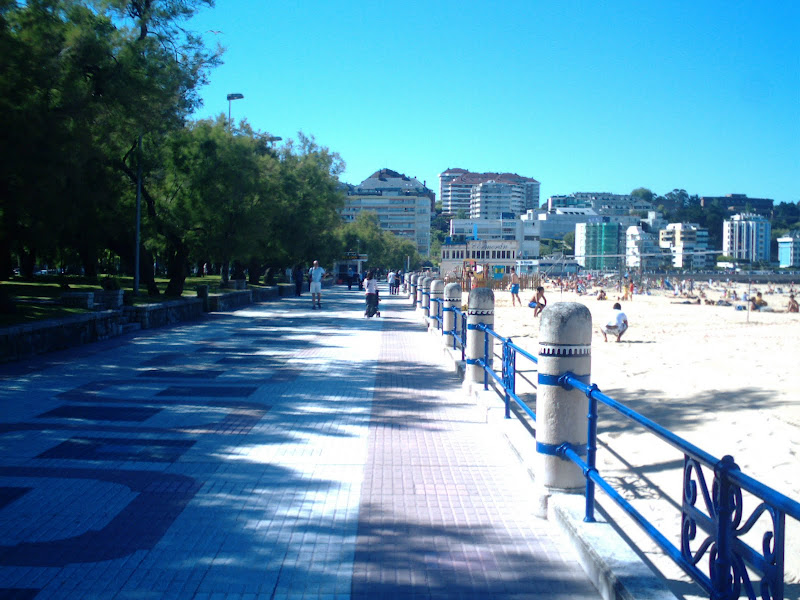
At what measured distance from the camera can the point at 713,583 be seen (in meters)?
3.01

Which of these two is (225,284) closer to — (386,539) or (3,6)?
(3,6)

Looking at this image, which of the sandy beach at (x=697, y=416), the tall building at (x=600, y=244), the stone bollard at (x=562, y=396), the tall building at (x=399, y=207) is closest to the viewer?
the stone bollard at (x=562, y=396)

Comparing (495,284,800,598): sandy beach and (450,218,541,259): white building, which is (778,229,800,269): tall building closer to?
(450,218,541,259): white building

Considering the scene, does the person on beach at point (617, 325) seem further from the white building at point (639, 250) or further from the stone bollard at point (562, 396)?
the white building at point (639, 250)

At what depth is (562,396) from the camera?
16.3 feet

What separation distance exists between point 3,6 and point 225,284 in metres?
22.6

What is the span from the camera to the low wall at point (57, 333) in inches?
478

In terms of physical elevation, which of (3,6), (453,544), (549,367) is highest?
(3,6)

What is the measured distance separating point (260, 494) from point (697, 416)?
5823 mm

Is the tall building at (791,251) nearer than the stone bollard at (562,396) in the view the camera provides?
No

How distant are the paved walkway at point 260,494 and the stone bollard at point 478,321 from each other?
608 millimetres

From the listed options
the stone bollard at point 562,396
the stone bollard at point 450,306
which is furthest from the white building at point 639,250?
the stone bollard at point 562,396

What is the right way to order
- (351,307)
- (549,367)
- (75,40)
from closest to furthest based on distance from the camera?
(549,367) → (75,40) → (351,307)

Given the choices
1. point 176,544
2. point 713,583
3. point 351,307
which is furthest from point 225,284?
point 713,583
